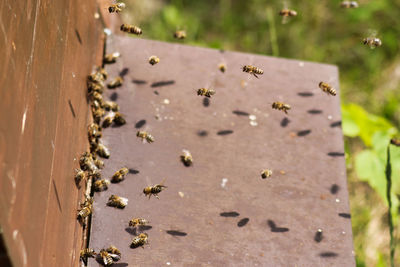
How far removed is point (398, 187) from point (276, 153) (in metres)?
1.70

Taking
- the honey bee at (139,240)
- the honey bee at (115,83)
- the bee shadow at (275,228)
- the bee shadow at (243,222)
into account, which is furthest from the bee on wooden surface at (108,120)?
the bee shadow at (275,228)

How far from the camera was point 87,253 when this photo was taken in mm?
2996

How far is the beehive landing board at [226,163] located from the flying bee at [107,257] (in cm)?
5

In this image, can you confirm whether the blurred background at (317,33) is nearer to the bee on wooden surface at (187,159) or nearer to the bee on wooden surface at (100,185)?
the bee on wooden surface at (187,159)

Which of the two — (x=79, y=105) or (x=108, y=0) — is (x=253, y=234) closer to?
(x=79, y=105)

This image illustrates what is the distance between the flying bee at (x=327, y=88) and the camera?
3930 mm

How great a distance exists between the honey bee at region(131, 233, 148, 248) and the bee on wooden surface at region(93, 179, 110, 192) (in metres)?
0.43

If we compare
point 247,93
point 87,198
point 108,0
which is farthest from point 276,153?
point 108,0

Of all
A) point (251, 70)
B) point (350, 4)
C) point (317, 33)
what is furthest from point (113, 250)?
point (317, 33)

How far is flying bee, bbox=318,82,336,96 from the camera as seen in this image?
12.9 feet

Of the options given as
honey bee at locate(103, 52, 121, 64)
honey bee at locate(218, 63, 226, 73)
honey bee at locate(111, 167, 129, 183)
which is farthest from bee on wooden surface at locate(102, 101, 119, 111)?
honey bee at locate(218, 63, 226, 73)

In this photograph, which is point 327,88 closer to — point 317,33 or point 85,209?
point 85,209

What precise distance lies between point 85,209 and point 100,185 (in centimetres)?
24

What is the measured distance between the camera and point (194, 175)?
346 cm
